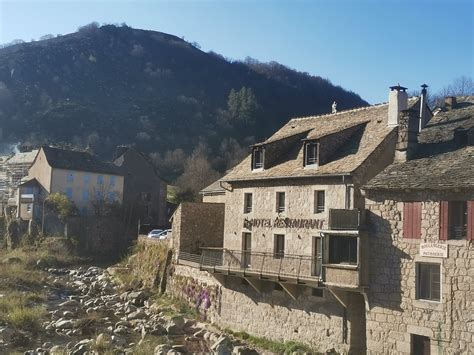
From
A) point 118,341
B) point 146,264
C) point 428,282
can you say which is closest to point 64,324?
point 118,341

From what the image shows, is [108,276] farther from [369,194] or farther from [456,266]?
[456,266]

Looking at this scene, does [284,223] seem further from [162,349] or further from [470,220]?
[470,220]

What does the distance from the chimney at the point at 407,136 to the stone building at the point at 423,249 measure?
0.15 ft

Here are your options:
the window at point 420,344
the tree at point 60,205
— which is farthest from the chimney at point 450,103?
the tree at point 60,205

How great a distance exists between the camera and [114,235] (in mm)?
61156

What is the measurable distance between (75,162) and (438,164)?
51.8 metres

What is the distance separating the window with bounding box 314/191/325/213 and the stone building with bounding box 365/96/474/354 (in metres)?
3.92

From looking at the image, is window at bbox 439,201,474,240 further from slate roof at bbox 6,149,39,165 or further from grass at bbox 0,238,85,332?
slate roof at bbox 6,149,39,165

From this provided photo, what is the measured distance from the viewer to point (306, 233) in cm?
2677

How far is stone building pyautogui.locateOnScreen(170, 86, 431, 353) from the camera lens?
23266 millimetres

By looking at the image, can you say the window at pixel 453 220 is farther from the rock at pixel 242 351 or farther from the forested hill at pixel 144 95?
the forested hill at pixel 144 95

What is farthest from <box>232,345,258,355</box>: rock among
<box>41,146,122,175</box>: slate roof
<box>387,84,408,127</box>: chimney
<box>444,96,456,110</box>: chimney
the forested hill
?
the forested hill

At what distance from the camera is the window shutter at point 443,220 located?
779 inches

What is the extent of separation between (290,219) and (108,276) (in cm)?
2628
